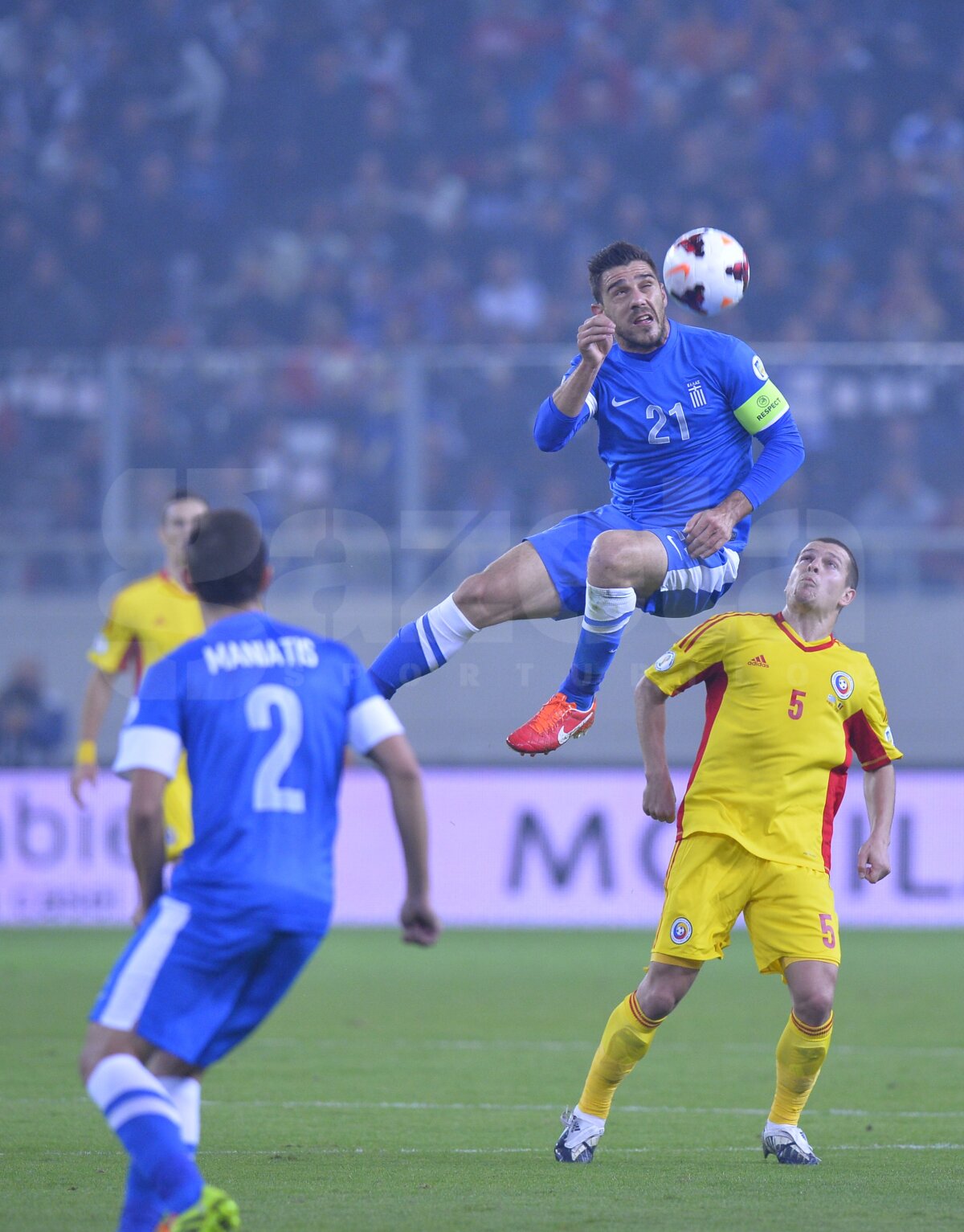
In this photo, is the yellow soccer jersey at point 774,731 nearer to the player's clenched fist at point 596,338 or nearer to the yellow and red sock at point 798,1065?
the yellow and red sock at point 798,1065

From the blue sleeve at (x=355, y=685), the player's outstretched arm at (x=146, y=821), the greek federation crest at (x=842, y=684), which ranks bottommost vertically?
the player's outstretched arm at (x=146, y=821)

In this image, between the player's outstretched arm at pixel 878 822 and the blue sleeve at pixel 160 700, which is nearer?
the blue sleeve at pixel 160 700

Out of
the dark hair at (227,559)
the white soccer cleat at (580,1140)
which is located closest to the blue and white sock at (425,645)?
the white soccer cleat at (580,1140)

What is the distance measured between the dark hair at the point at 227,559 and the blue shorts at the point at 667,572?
2.46 meters

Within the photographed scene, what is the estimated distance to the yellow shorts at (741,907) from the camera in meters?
6.04

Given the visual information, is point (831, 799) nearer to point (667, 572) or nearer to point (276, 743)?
point (667, 572)

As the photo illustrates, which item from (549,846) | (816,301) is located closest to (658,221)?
(816,301)

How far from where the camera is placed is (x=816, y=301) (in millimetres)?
17672

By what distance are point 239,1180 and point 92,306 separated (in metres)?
14.0

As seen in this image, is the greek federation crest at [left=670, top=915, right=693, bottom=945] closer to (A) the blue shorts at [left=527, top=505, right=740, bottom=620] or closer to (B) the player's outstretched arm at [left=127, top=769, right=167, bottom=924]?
(A) the blue shorts at [left=527, top=505, right=740, bottom=620]

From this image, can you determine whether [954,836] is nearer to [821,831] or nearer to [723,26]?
[821,831]

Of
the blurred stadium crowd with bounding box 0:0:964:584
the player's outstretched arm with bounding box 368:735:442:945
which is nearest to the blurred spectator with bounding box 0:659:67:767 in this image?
the blurred stadium crowd with bounding box 0:0:964:584

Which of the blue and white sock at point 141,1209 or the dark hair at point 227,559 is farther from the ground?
the dark hair at point 227,559

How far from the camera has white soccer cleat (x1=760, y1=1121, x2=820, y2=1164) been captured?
237 inches
